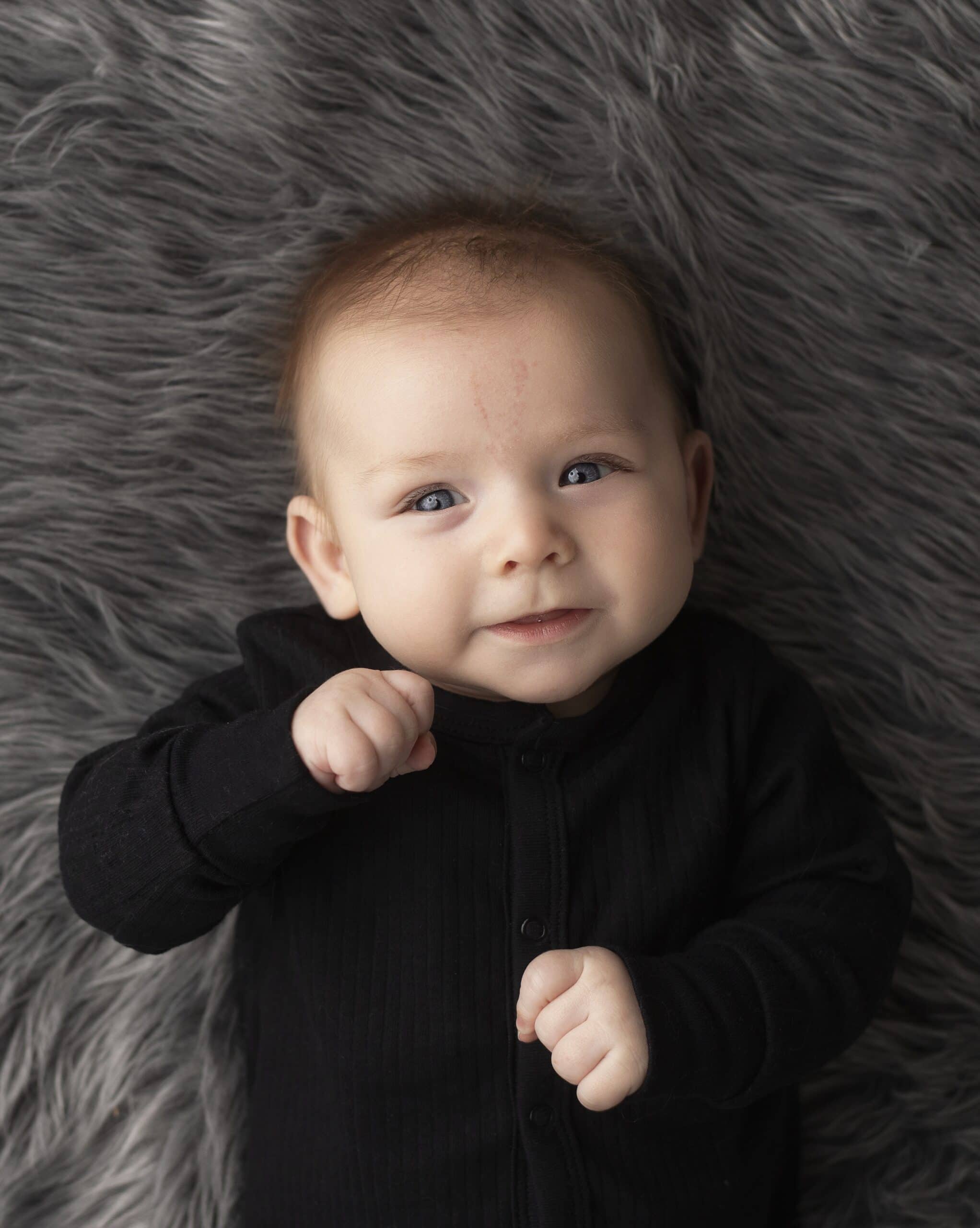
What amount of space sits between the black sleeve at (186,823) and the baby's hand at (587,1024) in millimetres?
220

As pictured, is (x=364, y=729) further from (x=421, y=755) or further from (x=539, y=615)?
(x=539, y=615)

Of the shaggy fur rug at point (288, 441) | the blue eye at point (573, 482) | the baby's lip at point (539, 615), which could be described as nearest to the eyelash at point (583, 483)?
the blue eye at point (573, 482)

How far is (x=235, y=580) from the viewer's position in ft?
4.63

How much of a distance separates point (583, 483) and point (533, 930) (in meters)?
0.41

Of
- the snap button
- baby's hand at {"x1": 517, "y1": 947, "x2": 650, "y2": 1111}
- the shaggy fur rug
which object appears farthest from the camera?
the shaggy fur rug

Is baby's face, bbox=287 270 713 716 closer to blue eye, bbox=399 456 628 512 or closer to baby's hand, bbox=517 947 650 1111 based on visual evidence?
blue eye, bbox=399 456 628 512

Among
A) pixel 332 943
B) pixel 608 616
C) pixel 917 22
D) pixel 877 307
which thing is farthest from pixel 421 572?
pixel 917 22

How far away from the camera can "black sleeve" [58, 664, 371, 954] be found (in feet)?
3.55

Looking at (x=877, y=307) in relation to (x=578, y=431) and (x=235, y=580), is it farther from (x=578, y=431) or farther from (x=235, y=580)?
(x=235, y=580)

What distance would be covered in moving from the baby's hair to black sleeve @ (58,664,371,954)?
0.86 ft

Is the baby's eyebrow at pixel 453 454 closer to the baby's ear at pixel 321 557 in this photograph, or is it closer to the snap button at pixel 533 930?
the baby's ear at pixel 321 557

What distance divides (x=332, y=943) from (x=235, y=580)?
43 centimetres

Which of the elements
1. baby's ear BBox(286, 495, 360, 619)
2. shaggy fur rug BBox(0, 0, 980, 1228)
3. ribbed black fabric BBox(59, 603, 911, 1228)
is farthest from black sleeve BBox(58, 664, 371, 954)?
shaggy fur rug BBox(0, 0, 980, 1228)

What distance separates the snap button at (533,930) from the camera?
3.80 ft
